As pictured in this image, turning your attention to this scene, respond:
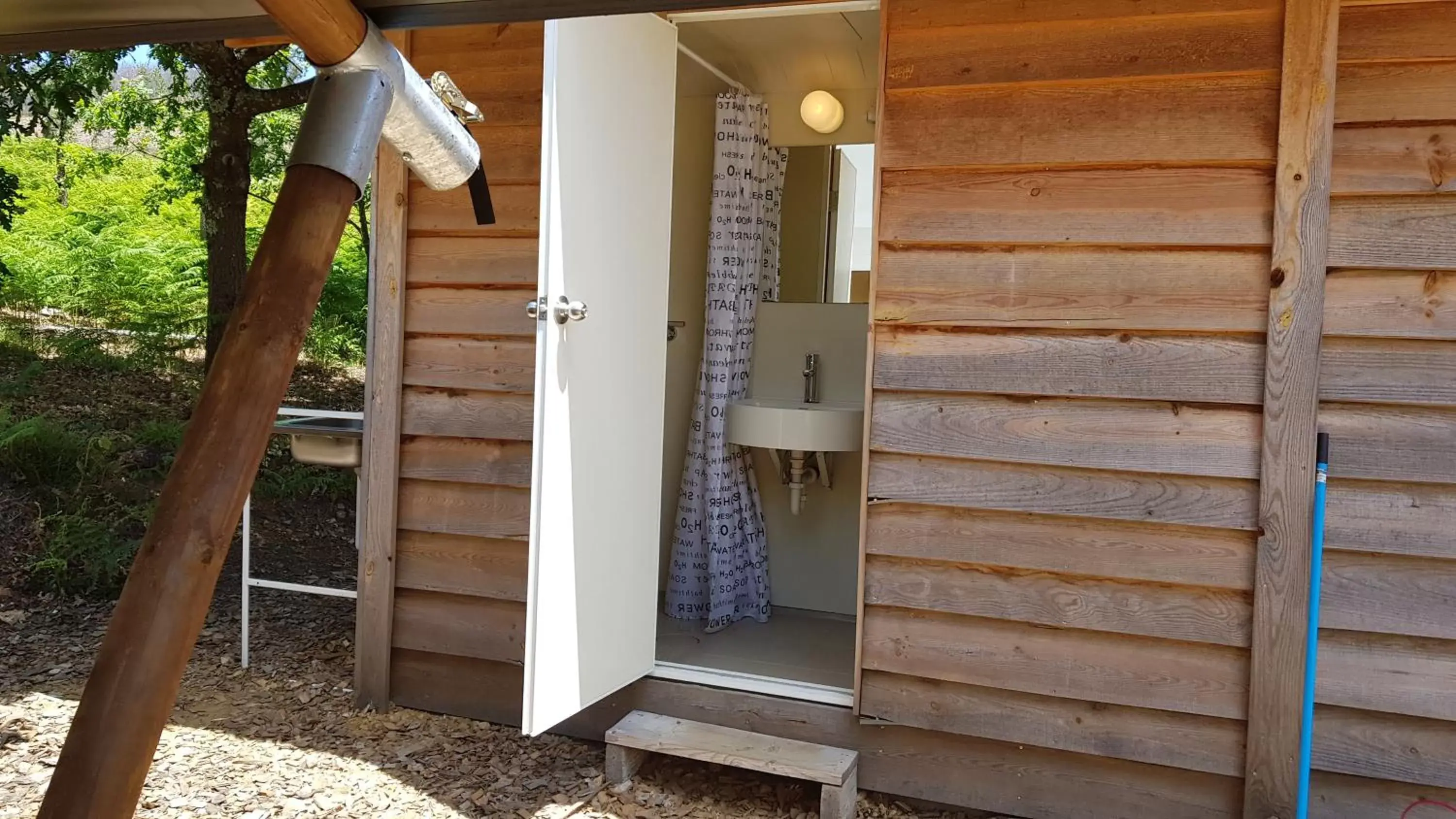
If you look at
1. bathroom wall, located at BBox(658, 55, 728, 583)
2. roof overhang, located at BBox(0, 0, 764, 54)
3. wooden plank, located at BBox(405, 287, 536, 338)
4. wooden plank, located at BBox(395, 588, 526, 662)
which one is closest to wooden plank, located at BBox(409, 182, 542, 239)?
wooden plank, located at BBox(405, 287, 536, 338)

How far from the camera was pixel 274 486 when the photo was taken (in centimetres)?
593

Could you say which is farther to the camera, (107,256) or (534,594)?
(107,256)

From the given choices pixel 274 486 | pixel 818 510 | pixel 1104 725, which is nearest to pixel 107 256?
pixel 274 486

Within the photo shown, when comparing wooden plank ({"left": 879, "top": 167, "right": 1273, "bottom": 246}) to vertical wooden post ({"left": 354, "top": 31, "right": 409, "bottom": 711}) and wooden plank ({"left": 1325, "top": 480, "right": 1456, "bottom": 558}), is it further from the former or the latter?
vertical wooden post ({"left": 354, "top": 31, "right": 409, "bottom": 711})

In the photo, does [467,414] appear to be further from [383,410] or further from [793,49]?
[793,49]

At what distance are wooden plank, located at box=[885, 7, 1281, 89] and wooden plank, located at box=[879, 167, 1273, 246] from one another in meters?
0.24

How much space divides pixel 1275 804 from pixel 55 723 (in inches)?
134

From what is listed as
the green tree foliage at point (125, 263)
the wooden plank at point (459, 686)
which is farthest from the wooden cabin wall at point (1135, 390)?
the green tree foliage at point (125, 263)

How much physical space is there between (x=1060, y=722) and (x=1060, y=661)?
16cm

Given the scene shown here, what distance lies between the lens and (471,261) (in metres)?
3.38

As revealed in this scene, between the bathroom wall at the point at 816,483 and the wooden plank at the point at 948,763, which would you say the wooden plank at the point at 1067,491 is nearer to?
the wooden plank at the point at 948,763

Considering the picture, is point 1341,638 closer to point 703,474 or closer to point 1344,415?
point 1344,415

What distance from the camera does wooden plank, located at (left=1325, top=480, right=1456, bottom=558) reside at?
2.54m

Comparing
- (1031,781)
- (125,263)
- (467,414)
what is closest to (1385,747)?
(1031,781)
